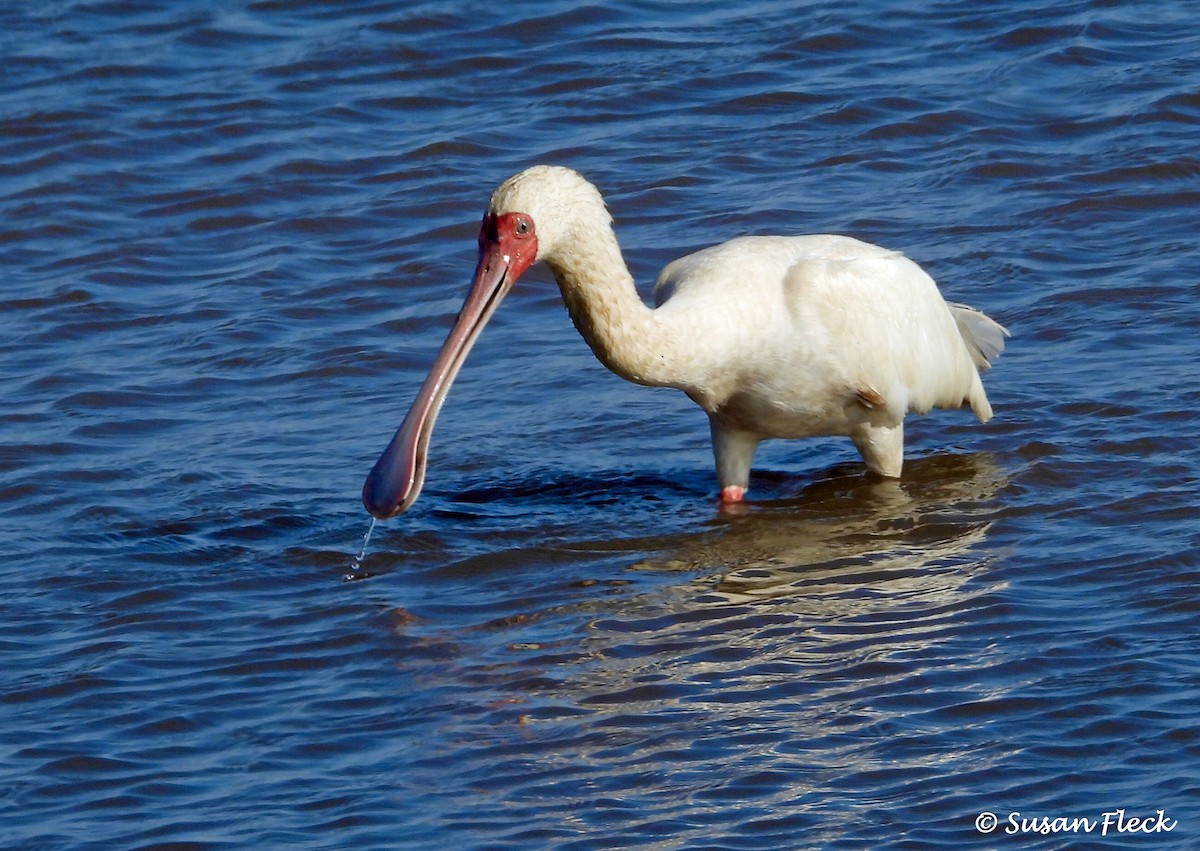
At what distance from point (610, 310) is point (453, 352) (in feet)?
2.07

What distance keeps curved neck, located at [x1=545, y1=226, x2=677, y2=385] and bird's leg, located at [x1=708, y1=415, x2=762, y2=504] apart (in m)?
0.81

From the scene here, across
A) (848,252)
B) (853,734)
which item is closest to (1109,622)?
(853,734)

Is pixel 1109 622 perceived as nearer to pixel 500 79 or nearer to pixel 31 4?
pixel 500 79

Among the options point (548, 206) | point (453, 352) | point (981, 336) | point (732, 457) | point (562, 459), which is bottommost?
point (562, 459)

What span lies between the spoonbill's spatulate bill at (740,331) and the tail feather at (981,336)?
104mm

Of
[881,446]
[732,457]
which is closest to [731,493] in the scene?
[732,457]

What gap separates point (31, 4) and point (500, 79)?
4429 mm

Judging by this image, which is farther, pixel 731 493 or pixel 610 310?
pixel 731 493

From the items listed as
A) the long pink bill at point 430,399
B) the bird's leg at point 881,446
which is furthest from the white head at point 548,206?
the bird's leg at point 881,446

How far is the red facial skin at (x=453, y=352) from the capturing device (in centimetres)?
809

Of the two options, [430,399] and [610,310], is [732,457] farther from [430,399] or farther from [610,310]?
[430,399]

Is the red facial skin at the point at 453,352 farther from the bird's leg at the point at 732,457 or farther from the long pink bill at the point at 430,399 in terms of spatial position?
the bird's leg at the point at 732,457

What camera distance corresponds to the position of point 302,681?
24.7ft

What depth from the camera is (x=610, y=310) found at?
8.29m
